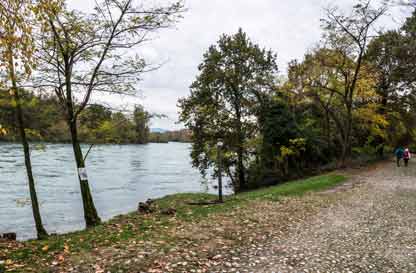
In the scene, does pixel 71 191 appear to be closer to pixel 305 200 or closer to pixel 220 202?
pixel 220 202

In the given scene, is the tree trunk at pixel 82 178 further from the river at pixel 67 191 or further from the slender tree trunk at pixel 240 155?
the slender tree trunk at pixel 240 155

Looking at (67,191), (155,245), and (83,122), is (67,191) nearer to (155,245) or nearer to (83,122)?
(83,122)

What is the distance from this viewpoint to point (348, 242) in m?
6.59

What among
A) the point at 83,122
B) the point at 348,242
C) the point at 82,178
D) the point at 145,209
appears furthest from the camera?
the point at 145,209

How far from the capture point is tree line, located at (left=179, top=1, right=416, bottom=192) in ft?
65.4

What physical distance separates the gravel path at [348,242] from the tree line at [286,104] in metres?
10.1

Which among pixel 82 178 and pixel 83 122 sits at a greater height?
pixel 83 122

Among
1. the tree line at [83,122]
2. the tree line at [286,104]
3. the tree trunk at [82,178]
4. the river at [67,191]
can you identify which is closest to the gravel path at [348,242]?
the tree line at [83,122]

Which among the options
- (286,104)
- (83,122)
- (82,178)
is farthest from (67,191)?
(286,104)

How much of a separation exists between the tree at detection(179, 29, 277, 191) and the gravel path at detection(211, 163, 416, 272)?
436 inches

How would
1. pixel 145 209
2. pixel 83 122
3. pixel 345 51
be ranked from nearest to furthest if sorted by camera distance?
1. pixel 83 122
2. pixel 145 209
3. pixel 345 51

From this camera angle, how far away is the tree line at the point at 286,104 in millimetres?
19922

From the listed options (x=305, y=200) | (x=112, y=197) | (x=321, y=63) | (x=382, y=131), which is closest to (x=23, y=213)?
(x=112, y=197)

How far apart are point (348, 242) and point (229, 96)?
16129 millimetres
